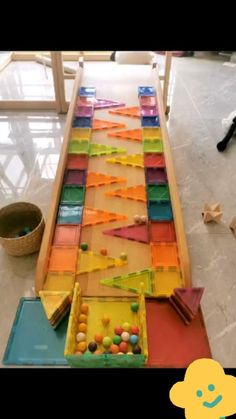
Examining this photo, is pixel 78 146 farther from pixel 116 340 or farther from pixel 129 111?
pixel 116 340

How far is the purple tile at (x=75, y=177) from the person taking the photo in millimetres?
1456

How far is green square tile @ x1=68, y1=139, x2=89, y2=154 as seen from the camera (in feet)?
5.25

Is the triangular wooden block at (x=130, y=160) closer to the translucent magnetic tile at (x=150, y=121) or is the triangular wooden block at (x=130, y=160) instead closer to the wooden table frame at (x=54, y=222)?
the wooden table frame at (x=54, y=222)

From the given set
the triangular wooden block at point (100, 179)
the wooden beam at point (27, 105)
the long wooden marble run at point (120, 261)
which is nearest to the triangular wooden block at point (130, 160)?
the long wooden marble run at point (120, 261)

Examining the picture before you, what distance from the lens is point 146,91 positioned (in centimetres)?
203

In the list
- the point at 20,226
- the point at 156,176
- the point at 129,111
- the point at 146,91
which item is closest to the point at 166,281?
the point at 156,176

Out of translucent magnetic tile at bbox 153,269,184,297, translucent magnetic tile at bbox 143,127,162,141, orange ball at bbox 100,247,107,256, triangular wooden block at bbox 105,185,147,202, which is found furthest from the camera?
translucent magnetic tile at bbox 143,127,162,141

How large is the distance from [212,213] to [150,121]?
64 centimetres

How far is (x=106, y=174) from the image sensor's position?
1508mm

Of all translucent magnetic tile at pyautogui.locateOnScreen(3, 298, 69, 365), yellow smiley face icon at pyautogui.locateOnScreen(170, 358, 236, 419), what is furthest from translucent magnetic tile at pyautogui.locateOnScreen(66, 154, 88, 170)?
yellow smiley face icon at pyautogui.locateOnScreen(170, 358, 236, 419)

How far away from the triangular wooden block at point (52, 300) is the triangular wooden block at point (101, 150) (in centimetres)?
78

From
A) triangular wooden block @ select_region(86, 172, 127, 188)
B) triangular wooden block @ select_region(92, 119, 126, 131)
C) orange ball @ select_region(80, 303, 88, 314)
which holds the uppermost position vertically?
triangular wooden block @ select_region(92, 119, 126, 131)

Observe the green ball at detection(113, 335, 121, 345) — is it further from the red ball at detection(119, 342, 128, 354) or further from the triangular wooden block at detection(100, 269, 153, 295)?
the triangular wooden block at detection(100, 269, 153, 295)

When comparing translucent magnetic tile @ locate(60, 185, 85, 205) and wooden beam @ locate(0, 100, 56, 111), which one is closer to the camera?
translucent magnetic tile @ locate(60, 185, 85, 205)
